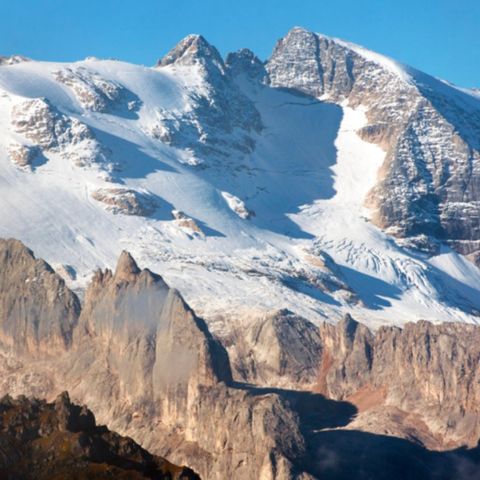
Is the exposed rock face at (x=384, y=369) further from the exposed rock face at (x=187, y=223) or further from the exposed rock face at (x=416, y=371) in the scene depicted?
the exposed rock face at (x=187, y=223)

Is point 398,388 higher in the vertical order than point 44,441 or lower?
higher

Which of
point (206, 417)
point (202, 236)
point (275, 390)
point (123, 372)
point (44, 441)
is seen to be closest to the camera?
point (44, 441)

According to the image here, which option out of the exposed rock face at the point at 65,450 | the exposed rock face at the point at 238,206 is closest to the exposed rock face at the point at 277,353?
the exposed rock face at the point at 238,206

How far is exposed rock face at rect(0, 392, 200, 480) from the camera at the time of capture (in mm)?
76062

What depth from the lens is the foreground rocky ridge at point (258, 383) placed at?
107 meters

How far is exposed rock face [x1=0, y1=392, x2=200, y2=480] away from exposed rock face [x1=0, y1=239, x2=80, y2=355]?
4550cm

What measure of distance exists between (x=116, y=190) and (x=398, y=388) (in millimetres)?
59041

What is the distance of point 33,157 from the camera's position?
188m

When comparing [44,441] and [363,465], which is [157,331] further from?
[44,441]

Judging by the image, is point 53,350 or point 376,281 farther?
point 376,281

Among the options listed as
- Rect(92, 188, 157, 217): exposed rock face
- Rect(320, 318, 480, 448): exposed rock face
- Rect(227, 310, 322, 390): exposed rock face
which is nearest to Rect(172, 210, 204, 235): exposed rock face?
Rect(92, 188, 157, 217): exposed rock face

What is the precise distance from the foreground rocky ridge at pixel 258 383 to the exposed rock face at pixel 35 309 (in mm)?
167

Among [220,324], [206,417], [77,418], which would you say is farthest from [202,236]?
[77,418]

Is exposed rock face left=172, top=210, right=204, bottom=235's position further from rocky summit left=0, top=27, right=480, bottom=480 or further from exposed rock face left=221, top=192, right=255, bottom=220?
exposed rock face left=221, top=192, right=255, bottom=220
